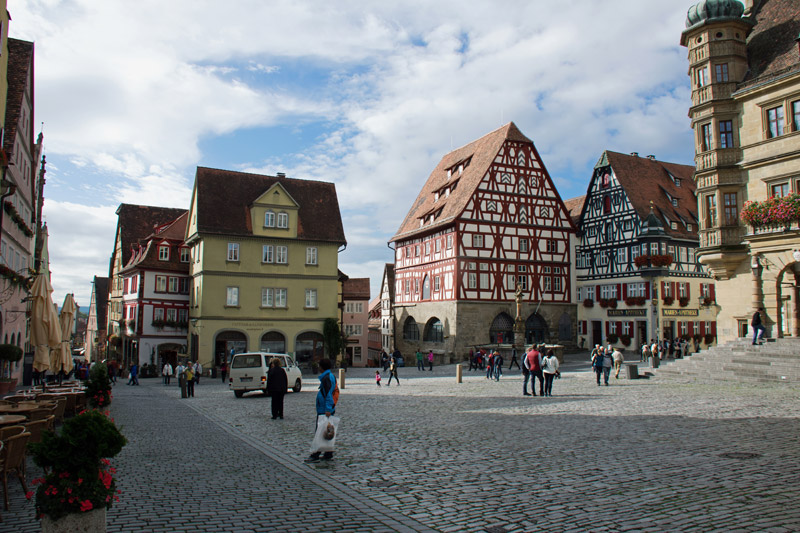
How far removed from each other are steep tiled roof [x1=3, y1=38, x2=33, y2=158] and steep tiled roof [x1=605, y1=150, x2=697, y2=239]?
41345 mm

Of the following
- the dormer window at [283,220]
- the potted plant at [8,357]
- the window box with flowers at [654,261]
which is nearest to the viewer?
the potted plant at [8,357]

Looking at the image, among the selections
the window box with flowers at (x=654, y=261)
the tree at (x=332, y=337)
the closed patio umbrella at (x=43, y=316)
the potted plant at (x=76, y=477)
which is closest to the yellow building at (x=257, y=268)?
the tree at (x=332, y=337)

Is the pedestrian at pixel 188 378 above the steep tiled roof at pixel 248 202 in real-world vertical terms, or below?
below

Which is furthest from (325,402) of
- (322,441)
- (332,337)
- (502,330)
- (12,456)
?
(502,330)

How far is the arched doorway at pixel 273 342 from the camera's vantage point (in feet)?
134

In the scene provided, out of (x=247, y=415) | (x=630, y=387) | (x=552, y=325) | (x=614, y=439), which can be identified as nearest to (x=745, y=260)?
(x=630, y=387)

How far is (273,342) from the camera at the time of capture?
41.2 meters

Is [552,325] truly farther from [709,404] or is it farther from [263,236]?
[709,404]

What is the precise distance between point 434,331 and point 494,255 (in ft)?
26.1

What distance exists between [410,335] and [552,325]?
12302 mm

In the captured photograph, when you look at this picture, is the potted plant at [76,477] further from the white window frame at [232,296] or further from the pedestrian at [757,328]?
the white window frame at [232,296]

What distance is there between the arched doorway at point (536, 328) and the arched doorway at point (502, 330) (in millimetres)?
1713

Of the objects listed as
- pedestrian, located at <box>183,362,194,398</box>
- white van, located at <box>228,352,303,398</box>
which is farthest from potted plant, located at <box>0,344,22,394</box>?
white van, located at <box>228,352,303,398</box>

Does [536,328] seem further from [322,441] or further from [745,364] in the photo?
[322,441]
